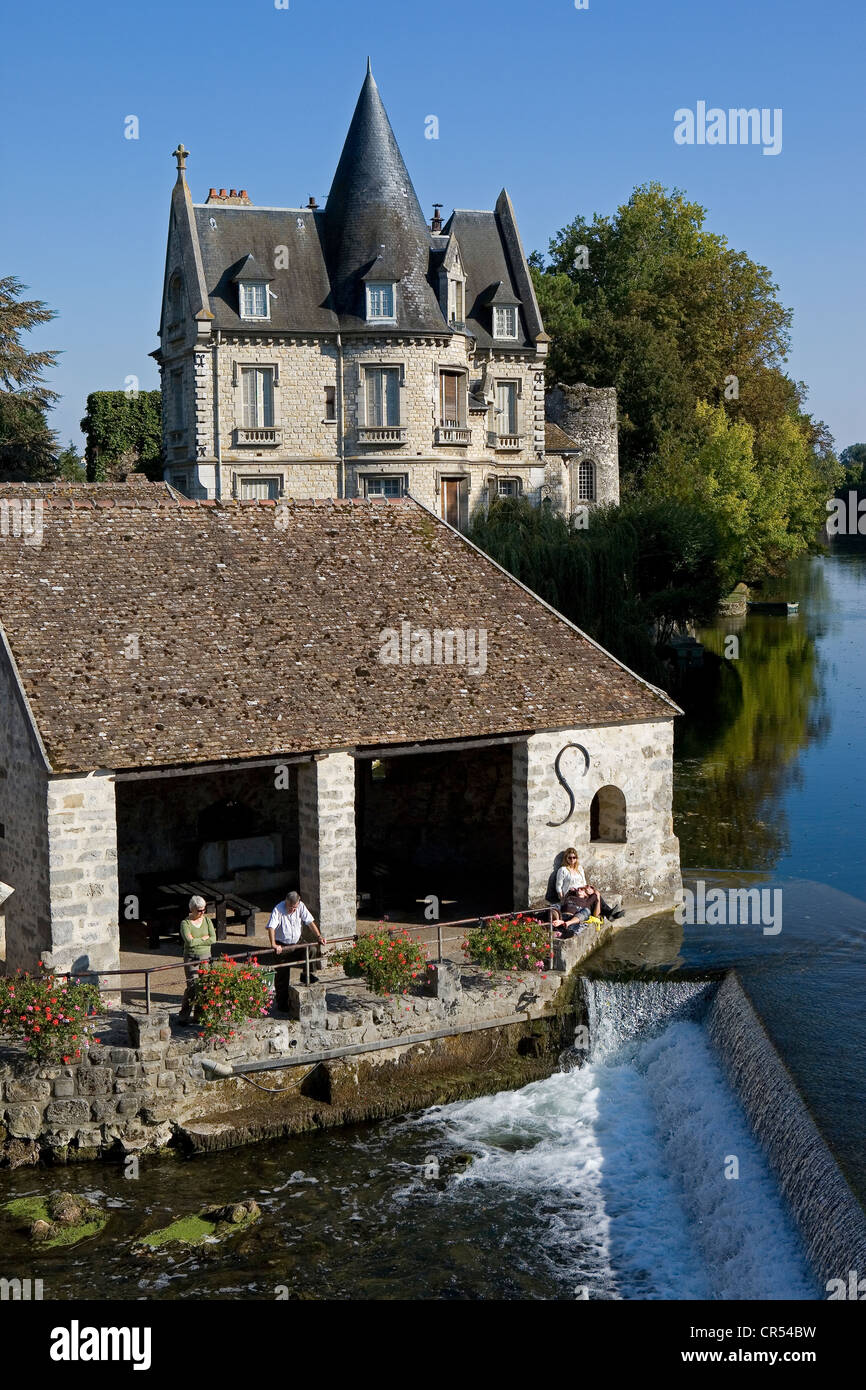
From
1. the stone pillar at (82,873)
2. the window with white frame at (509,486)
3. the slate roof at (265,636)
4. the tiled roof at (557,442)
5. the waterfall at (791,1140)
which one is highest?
the tiled roof at (557,442)

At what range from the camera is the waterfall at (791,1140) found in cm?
1434

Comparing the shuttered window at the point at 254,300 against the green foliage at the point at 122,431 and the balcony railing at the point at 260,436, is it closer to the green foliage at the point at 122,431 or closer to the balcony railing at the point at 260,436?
the balcony railing at the point at 260,436

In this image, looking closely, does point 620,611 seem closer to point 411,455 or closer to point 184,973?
point 411,455

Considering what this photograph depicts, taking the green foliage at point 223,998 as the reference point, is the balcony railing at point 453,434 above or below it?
Answer: above

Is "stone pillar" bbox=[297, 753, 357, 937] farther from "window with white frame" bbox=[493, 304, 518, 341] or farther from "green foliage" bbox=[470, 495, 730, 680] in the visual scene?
"window with white frame" bbox=[493, 304, 518, 341]

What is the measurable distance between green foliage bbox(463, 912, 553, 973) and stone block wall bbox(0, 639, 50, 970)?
5736 millimetres

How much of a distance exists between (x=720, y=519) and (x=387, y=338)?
72.1 ft

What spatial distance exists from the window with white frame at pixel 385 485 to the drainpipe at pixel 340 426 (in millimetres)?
791

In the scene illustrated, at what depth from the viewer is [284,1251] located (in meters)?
A: 15.7

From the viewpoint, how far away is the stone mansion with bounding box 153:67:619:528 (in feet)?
157

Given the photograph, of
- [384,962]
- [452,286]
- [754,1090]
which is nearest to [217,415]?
[452,286]

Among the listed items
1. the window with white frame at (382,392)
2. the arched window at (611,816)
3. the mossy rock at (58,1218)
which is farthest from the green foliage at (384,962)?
the window with white frame at (382,392)

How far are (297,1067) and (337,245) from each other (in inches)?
1410

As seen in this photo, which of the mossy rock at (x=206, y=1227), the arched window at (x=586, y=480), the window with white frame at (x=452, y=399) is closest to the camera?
the mossy rock at (x=206, y=1227)
